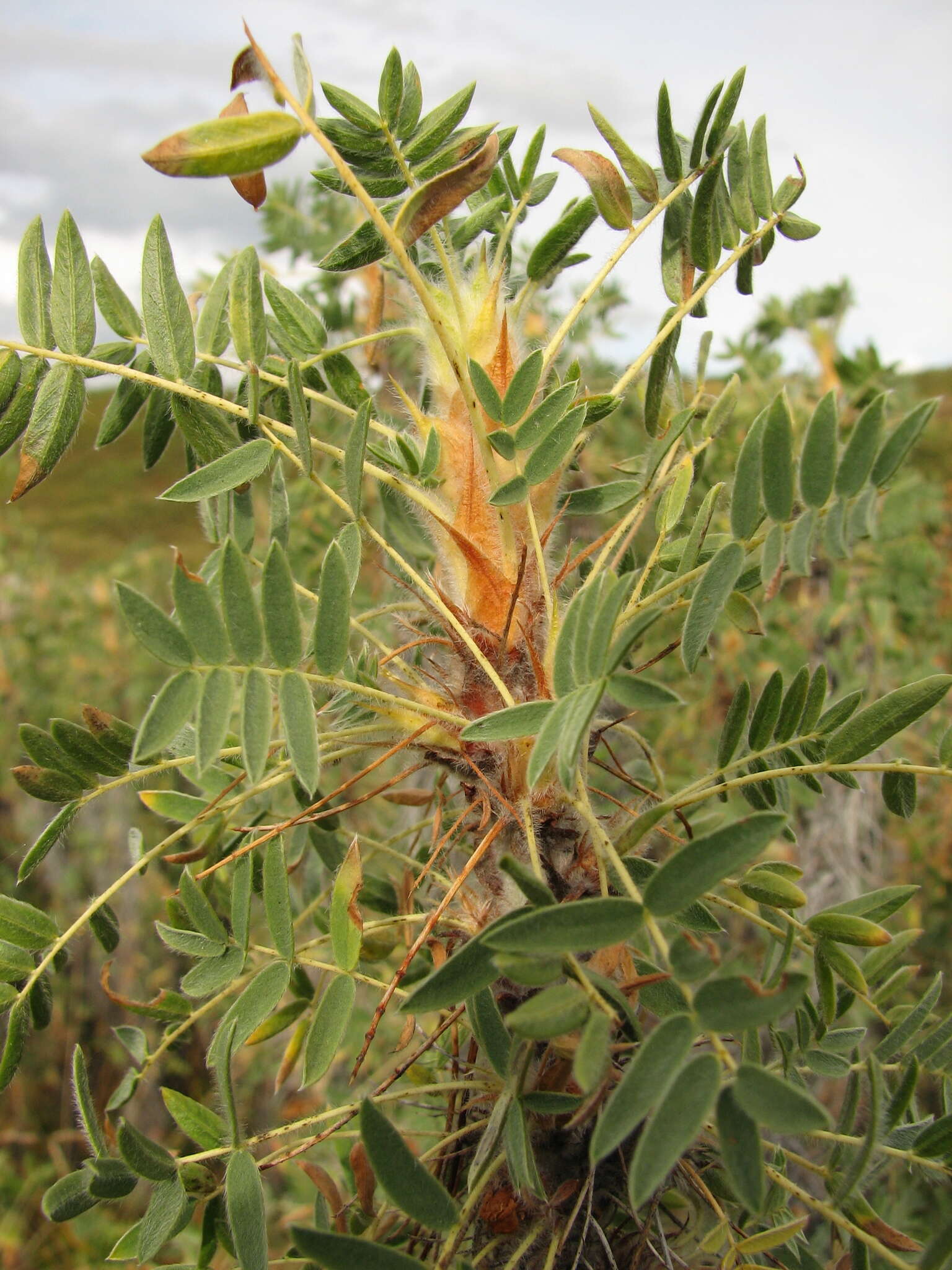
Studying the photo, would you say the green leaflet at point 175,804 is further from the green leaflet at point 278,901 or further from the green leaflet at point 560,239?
the green leaflet at point 560,239

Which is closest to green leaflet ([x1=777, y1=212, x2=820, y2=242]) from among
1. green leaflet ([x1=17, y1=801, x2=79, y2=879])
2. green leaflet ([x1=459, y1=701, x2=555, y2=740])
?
green leaflet ([x1=459, y1=701, x2=555, y2=740])

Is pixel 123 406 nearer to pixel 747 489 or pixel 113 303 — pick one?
pixel 113 303

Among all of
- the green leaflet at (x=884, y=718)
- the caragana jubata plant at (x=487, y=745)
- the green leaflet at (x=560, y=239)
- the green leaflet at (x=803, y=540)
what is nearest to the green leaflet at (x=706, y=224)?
the caragana jubata plant at (x=487, y=745)

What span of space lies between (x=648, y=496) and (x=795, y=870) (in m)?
0.39

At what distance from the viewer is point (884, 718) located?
743 millimetres

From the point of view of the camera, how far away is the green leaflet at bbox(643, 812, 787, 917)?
556mm

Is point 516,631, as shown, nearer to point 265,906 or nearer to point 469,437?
point 469,437

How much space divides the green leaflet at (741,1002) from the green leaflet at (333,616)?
345 mm

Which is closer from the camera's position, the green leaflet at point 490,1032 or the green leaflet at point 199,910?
the green leaflet at point 490,1032

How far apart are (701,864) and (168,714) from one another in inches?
15.4

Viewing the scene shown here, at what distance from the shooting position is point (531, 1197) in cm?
76

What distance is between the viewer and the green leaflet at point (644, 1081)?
0.51m

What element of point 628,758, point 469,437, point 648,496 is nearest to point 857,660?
point 628,758

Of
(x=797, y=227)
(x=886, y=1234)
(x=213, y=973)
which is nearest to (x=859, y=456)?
(x=797, y=227)
